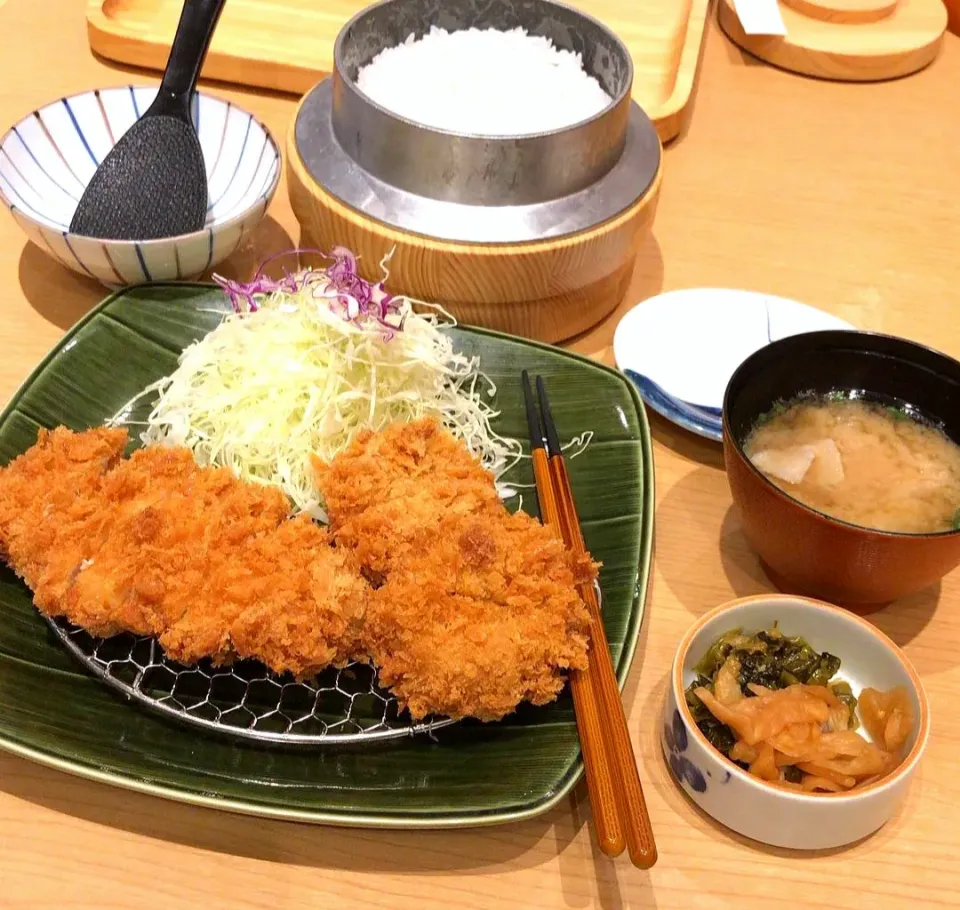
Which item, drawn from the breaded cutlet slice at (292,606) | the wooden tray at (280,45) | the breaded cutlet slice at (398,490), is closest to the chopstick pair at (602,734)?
the breaded cutlet slice at (398,490)

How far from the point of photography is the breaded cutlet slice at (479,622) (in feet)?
4.37

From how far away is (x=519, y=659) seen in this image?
1345 millimetres

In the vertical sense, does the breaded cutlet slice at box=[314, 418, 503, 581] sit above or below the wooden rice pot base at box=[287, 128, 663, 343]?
below

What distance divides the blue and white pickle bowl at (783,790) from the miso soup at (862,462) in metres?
0.20

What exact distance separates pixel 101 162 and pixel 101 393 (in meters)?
0.70

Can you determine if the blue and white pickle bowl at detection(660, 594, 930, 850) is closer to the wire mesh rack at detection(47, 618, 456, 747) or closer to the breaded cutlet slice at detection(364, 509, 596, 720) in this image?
the breaded cutlet slice at detection(364, 509, 596, 720)

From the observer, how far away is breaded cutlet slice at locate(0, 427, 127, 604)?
144 cm

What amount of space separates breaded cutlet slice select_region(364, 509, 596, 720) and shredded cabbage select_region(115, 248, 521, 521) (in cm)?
42

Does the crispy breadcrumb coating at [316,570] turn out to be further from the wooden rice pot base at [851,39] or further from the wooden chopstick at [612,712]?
the wooden rice pot base at [851,39]

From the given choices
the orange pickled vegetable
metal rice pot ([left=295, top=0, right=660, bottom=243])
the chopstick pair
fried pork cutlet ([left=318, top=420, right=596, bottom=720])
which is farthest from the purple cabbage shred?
the orange pickled vegetable

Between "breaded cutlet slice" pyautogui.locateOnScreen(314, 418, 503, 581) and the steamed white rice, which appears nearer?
"breaded cutlet slice" pyautogui.locateOnScreen(314, 418, 503, 581)

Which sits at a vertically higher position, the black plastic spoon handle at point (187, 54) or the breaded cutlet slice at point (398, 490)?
the black plastic spoon handle at point (187, 54)

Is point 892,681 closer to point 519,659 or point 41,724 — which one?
point 519,659

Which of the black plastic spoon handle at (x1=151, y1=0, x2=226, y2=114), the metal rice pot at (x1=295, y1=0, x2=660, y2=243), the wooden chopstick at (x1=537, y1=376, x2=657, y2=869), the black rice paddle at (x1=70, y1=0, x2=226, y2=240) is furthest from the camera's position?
the black plastic spoon handle at (x1=151, y1=0, x2=226, y2=114)
